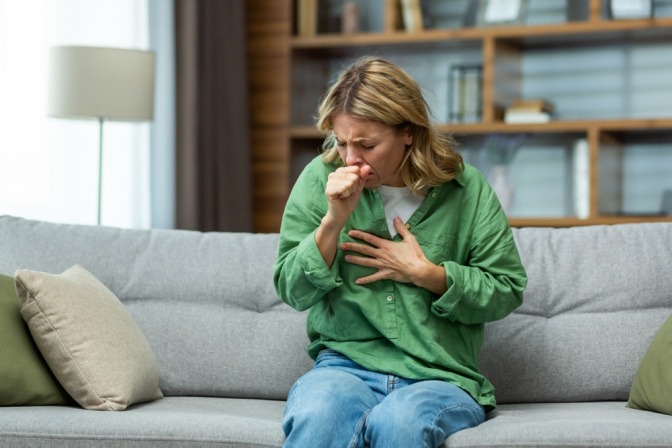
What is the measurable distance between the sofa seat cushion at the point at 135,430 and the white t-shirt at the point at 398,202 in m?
0.50

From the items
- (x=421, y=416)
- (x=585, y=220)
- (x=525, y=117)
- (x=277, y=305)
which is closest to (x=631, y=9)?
(x=525, y=117)

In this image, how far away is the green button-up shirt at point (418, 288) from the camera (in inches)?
81.9

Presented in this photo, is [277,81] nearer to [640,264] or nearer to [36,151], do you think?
[36,151]

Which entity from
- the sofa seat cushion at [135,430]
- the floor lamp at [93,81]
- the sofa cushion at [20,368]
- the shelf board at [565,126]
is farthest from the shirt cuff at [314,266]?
the shelf board at [565,126]

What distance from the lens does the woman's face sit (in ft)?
6.79

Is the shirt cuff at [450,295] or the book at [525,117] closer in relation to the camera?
the shirt cuff at [450,295]

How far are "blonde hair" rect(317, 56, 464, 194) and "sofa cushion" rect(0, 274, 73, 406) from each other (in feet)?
2.38

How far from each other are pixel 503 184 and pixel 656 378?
2.55 m

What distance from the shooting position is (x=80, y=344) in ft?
7.07

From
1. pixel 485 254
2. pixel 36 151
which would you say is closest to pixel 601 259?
pixel 485 254

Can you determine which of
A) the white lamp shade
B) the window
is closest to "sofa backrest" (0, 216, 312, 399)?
the white lamp shade

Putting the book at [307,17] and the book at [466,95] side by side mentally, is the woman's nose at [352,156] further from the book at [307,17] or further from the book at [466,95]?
the book at [307,17]

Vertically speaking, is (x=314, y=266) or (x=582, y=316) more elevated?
(x=314, y=266)

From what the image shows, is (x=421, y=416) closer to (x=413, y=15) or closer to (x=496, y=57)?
(x=496, y=57)
